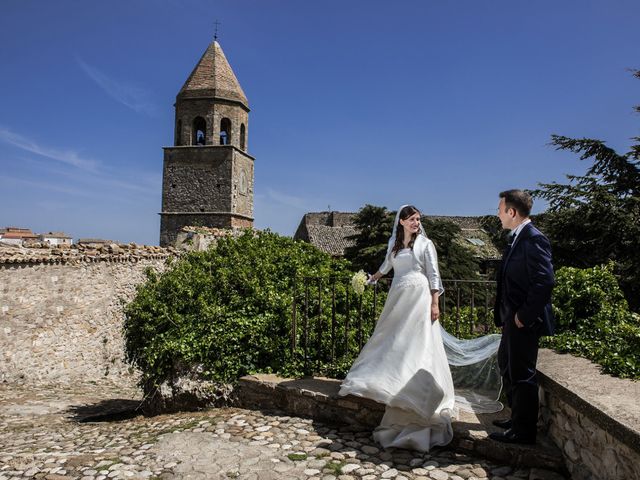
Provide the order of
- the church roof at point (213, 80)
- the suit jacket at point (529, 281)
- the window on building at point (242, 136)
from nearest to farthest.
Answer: the suit jacket at point (529, 281), the church roof at point (213, 80), the window on building at point (242, 136)

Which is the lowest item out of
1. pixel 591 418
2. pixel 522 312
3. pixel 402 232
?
pixel 591 418

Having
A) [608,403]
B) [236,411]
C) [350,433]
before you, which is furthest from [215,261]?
[608,403]

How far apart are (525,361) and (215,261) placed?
6.72 m

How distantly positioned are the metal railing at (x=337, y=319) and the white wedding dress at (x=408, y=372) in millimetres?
1083

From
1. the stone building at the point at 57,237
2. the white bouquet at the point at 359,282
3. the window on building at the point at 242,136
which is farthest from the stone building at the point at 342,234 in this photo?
the white bouquet at the point at 359,282

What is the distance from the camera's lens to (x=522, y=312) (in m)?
3.52

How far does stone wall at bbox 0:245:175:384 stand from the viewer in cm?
1090

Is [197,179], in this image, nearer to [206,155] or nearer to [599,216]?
[206,155]

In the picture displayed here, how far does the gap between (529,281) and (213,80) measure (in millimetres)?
31216

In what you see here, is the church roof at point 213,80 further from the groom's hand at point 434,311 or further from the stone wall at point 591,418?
the stone wall at point 591,418

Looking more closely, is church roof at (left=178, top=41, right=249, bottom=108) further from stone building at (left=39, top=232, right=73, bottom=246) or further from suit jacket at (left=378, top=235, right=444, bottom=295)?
suit jacket at (left=378, top=235, right=444, bottom=295)

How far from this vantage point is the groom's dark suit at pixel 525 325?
11.7 ft

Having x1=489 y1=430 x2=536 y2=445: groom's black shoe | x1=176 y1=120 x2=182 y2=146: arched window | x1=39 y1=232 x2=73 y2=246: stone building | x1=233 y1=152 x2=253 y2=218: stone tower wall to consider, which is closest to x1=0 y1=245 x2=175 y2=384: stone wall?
x1=489 y1=430 x2=536 y2=445: groom's black shoe

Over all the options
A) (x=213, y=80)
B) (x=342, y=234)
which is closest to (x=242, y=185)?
(x=213, y=80)
